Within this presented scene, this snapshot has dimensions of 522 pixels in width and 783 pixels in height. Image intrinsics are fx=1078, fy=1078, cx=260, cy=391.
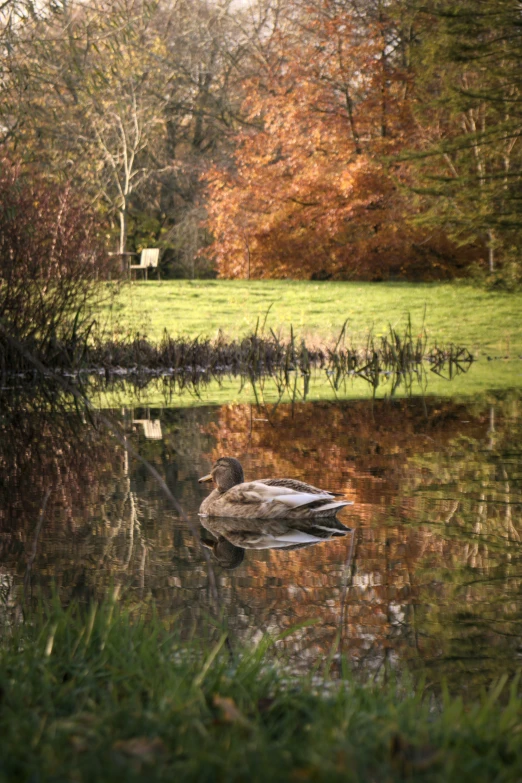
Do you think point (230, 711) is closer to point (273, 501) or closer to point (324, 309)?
point (273, 501)

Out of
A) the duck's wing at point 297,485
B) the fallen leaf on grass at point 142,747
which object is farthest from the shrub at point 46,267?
the fallen leaf on grass at point 142,747

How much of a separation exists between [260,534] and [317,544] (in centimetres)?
58

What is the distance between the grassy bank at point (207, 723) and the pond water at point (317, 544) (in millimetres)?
292

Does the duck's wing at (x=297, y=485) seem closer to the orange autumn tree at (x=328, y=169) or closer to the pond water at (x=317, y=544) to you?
the pond water at (x=317, y=544)

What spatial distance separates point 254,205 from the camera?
38.6 meters

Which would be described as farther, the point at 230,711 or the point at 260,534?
the point at 260,534

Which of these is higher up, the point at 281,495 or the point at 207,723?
the point at 207,723

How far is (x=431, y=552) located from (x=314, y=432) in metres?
4.96

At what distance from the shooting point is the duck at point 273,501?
6.57m

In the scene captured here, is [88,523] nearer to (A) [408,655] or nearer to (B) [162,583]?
(B) [162,583]

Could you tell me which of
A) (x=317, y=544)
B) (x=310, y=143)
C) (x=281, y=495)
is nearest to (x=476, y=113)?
(x=310, y=143)

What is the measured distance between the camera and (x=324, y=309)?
2909 cm

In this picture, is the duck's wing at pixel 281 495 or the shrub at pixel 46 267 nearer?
the duck's wing at pixel 281 495

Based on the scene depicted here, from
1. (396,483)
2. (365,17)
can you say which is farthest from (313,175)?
(396,483)
